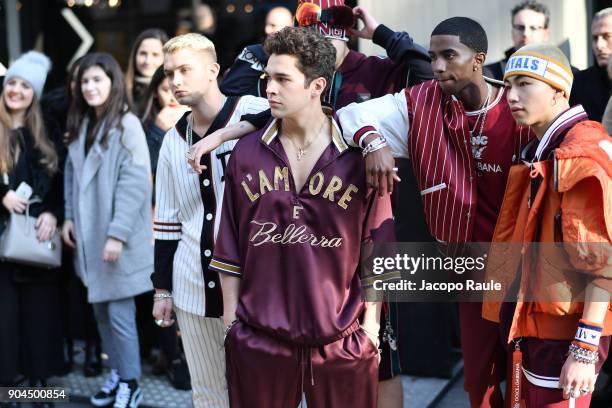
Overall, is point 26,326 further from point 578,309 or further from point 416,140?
point 578,309

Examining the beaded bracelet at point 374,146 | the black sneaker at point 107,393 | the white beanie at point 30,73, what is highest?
the white beanie at point 30,73

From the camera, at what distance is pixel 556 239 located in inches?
123

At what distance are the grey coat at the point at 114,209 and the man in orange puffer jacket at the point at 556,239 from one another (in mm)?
2674

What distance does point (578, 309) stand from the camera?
124 inches

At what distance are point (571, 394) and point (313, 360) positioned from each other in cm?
92

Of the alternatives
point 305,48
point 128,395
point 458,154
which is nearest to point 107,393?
point 128,395

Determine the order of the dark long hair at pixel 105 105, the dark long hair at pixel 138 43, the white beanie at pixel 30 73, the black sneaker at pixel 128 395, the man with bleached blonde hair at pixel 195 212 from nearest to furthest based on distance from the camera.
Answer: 1. the man with bleached blonde hair at pixel 195 212
2. the black sneaker at pixel 128 395
3. the dark long hair at pixel 105 105
4. the white beanie at pixel 30 73
5. the dark long hair at pixel 138 43

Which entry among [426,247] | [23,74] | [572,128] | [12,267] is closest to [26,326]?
[12,267]

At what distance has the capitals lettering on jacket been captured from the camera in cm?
316

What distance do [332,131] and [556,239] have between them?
92cm

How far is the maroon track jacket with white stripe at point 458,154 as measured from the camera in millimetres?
3533

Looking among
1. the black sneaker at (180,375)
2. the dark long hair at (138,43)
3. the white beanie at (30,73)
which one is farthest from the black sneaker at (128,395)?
the dark long hair at (138,43)

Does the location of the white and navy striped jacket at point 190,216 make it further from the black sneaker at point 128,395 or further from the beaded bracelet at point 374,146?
Answer: the black sneaker at point 128,395

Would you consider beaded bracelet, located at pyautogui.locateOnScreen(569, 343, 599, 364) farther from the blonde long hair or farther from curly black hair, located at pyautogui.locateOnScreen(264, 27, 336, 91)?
the blonde long hair
